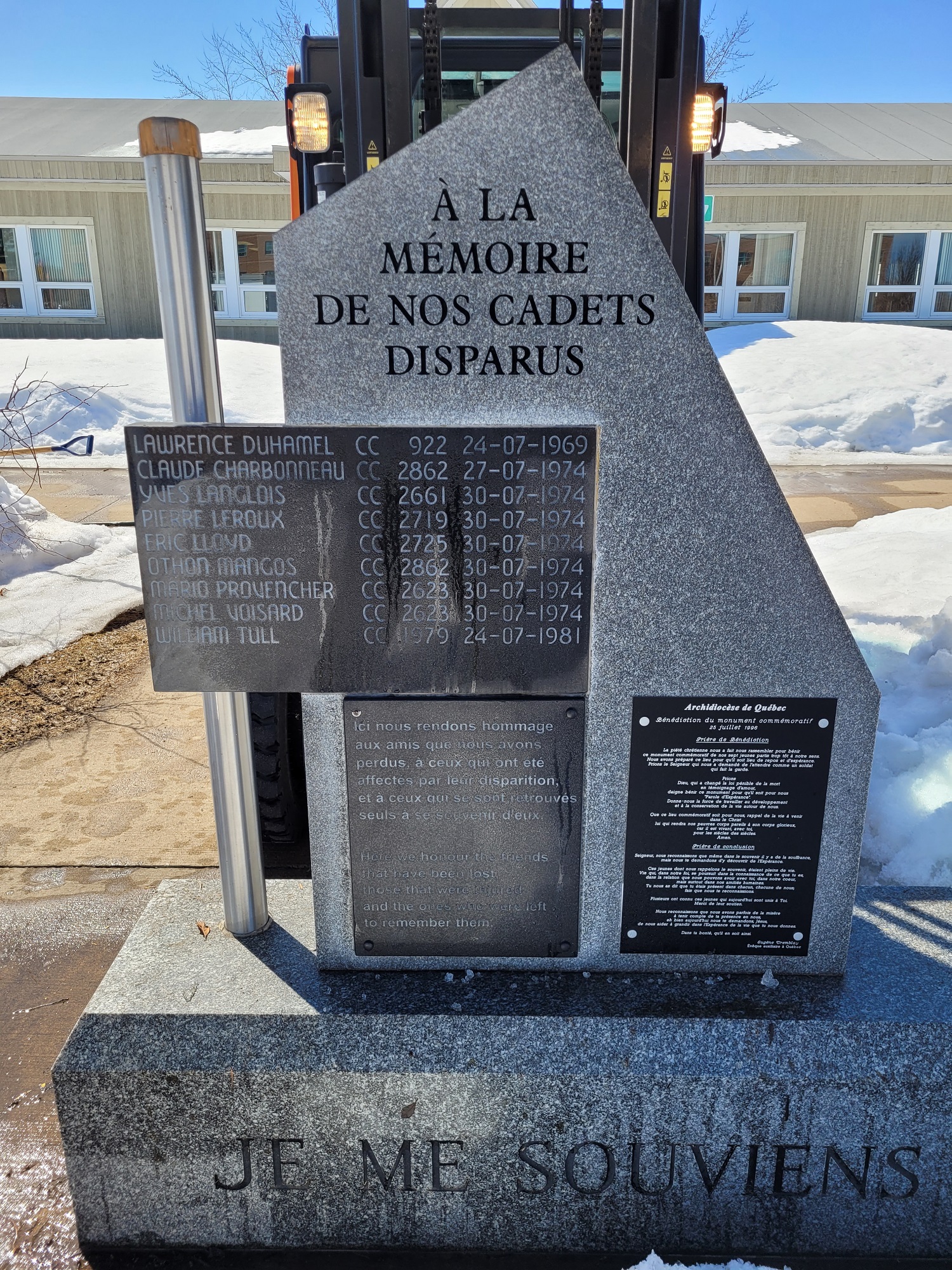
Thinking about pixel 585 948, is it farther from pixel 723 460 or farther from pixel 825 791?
pixel 723 460

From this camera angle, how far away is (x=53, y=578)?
6.74 meters

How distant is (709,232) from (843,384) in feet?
18.0

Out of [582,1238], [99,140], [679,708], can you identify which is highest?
[99,140]

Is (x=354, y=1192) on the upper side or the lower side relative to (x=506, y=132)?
lower

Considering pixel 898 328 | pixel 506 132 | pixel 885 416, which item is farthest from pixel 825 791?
pixel 898 328

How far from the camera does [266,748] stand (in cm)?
320

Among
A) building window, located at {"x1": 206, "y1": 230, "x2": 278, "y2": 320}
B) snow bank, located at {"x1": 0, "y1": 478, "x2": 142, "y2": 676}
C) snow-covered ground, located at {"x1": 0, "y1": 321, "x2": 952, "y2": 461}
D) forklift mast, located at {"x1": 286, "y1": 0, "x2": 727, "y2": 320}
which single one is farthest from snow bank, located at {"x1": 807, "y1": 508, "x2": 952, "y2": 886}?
building window, located at {"x1": 206, "y1": 230, "x2": 278, "y2": 320}

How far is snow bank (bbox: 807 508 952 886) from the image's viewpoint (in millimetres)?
3344

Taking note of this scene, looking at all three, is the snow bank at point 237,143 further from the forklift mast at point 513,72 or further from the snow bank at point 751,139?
the forklift mast at point 513,72

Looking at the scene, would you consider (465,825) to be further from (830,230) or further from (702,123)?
(830,230)

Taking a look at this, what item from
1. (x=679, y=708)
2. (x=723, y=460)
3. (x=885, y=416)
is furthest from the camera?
(x=885, y=416)

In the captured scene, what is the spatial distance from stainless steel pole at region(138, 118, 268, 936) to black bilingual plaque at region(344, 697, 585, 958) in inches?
10.8

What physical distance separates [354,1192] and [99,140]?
21.0m

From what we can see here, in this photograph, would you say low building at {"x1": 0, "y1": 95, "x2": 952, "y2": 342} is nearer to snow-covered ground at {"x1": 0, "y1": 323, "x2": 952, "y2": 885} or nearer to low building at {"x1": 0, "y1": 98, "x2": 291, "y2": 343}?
low building at {"x1": 0, "y1": 98, "x2": 291, "y2": 343}
